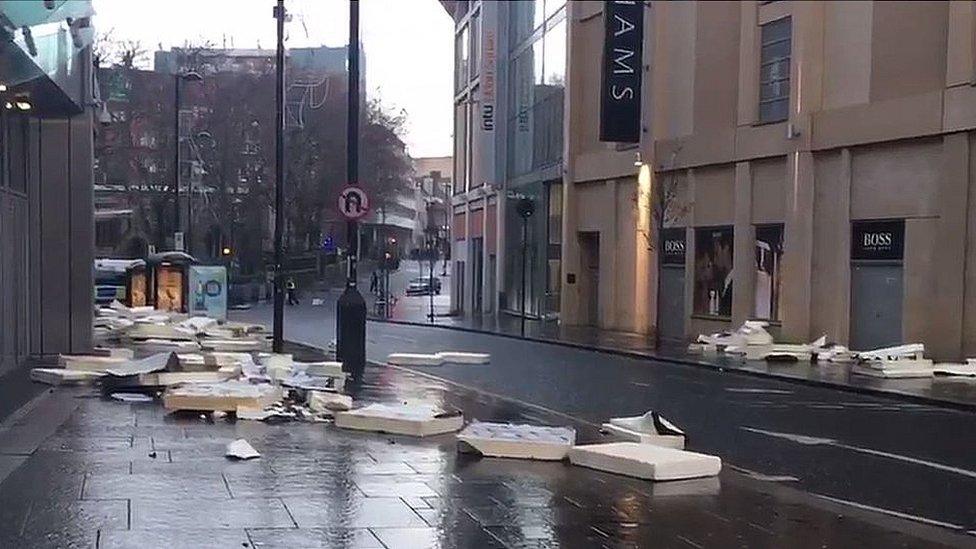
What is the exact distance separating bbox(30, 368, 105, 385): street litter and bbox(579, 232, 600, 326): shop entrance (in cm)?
2639

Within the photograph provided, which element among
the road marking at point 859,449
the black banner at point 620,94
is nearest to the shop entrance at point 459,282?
the black banner at point 620,94

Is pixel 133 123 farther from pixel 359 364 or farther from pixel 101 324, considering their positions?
pixel 359 364

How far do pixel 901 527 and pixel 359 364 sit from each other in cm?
1154

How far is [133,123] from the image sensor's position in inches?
2115

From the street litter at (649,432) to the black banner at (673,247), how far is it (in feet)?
75.3

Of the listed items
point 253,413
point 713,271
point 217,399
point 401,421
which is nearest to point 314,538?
point 401,421

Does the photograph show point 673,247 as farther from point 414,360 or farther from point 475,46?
point 475,46

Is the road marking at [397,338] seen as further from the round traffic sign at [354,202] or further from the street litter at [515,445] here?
the street litter at [515,445]

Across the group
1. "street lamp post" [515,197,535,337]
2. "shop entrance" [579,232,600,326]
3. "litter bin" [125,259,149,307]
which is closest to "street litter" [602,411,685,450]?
"street lamp post" [515,197,535,337]

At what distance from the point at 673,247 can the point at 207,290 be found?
1311cm

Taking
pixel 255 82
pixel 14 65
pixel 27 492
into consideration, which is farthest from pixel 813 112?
pixel 255 82

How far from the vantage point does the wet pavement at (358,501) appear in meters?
7.07

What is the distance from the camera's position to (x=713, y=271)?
109 feet

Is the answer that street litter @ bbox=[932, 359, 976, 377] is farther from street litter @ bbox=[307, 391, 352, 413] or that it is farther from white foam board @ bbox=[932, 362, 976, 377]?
street litter @ bbox=[307, 391, 352, 413]
